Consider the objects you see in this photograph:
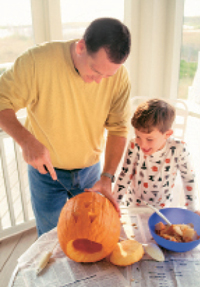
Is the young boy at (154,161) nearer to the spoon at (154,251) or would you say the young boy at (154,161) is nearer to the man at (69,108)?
the man at (69,108)

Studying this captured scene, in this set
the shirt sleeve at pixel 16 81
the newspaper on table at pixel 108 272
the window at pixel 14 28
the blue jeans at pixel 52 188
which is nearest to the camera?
the newspaper on table at pixel 108 272

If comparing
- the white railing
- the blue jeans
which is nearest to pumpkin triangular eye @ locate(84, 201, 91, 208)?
the blue jeans

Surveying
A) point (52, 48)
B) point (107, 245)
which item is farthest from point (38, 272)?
point (52, 48)

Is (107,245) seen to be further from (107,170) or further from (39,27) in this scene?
(39,27)

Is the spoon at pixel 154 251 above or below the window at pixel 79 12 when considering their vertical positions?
below

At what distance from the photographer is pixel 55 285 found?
79 centimetres

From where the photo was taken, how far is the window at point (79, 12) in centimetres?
184

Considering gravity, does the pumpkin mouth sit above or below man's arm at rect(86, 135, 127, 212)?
below

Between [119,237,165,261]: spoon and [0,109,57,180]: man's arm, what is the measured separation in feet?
1.26

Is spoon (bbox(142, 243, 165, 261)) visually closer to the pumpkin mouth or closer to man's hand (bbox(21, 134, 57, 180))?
the pumpkin mouth

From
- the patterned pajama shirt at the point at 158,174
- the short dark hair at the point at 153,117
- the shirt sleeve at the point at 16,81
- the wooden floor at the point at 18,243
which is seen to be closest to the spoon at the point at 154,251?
the patterned pajama shirt at the point at 158,174

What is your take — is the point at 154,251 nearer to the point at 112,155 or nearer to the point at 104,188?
the point at 104,188

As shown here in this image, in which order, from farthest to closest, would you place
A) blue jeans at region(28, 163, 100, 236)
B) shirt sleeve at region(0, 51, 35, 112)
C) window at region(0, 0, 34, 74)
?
window at region(0, 0, 34, 74) < blue jeans at region(28, 163, 100, 236) < shirt sleeve at region(0, 51, 35, 112)

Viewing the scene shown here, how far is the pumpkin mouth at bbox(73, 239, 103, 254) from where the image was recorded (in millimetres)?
865
